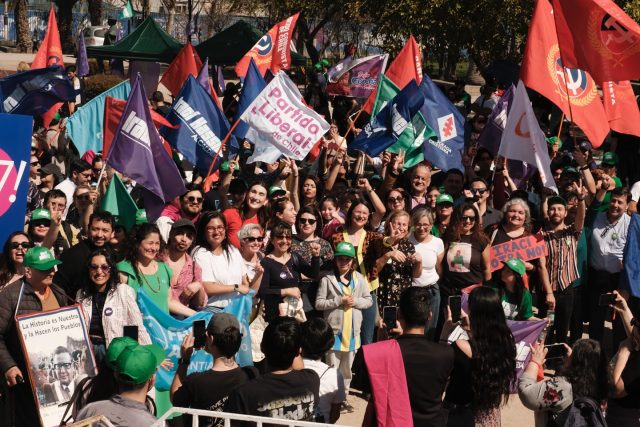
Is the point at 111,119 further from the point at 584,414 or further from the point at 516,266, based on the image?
the point at 584,414

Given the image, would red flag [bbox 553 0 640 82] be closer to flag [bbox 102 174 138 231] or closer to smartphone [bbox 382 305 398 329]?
flag [bbox 102 174 138 231]

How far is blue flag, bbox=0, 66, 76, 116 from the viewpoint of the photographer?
10.8 m

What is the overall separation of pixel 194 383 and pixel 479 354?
149 centimetres

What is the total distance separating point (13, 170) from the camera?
773 cm

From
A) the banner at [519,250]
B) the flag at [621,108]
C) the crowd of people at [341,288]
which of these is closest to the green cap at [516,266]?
the crowd of people at [341,288]

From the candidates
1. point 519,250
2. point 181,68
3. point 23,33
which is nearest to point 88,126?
point 181,68

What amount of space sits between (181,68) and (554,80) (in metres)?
5.67

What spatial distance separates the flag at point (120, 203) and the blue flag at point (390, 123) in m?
3.07

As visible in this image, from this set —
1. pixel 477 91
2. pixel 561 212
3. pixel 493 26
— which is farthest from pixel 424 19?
pixel 561 212

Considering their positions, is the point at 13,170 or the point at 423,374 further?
the point at 13,170

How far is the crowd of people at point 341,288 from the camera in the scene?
18.0 feet

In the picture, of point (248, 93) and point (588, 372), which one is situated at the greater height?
Result: point (248, 93)

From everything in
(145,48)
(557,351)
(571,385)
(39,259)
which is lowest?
(571,385)

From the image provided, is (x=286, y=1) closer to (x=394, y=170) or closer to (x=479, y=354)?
(x=394, y=170)
